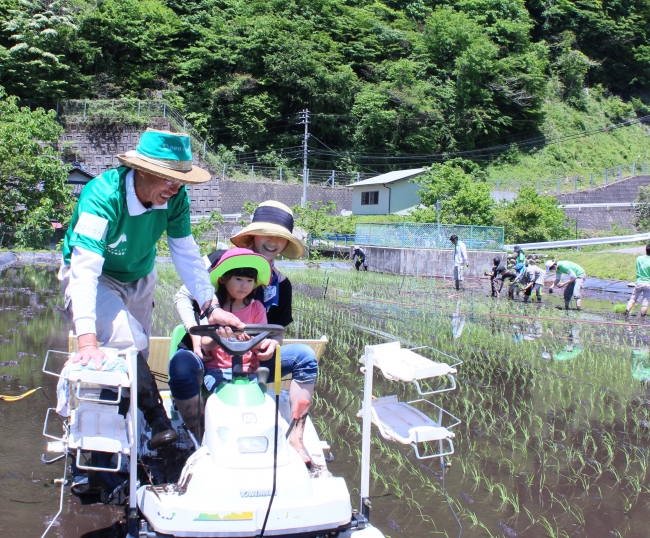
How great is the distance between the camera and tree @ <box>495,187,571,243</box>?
25984 mm

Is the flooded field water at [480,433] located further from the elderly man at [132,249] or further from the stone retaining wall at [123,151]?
the stone retaining wall at [123,151]

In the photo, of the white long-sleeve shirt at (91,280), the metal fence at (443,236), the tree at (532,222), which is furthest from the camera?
the tree at (532,222)

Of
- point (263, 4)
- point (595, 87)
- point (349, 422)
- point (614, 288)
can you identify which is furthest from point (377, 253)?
point (595, 87)

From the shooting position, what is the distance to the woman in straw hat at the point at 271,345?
3.07m

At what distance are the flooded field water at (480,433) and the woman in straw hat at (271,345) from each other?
0.65 metres

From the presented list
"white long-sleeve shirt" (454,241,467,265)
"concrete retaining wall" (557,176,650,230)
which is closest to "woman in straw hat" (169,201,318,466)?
"white long-sleeve shirt" (454,241,467,265)

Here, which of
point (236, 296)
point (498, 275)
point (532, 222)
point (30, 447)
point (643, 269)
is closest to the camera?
point (236, 296)

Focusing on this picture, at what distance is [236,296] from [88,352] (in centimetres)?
94

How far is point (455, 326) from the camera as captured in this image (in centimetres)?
1019

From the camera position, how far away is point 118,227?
3.04 metres

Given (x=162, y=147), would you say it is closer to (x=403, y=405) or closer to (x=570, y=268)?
(x=403, y=405)

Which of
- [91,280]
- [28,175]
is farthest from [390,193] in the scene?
[91,280]

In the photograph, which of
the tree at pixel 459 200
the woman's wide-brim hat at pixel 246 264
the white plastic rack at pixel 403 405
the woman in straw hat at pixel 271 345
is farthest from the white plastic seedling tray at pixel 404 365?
the tree at pixel 459 200

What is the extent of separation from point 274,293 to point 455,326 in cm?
685
